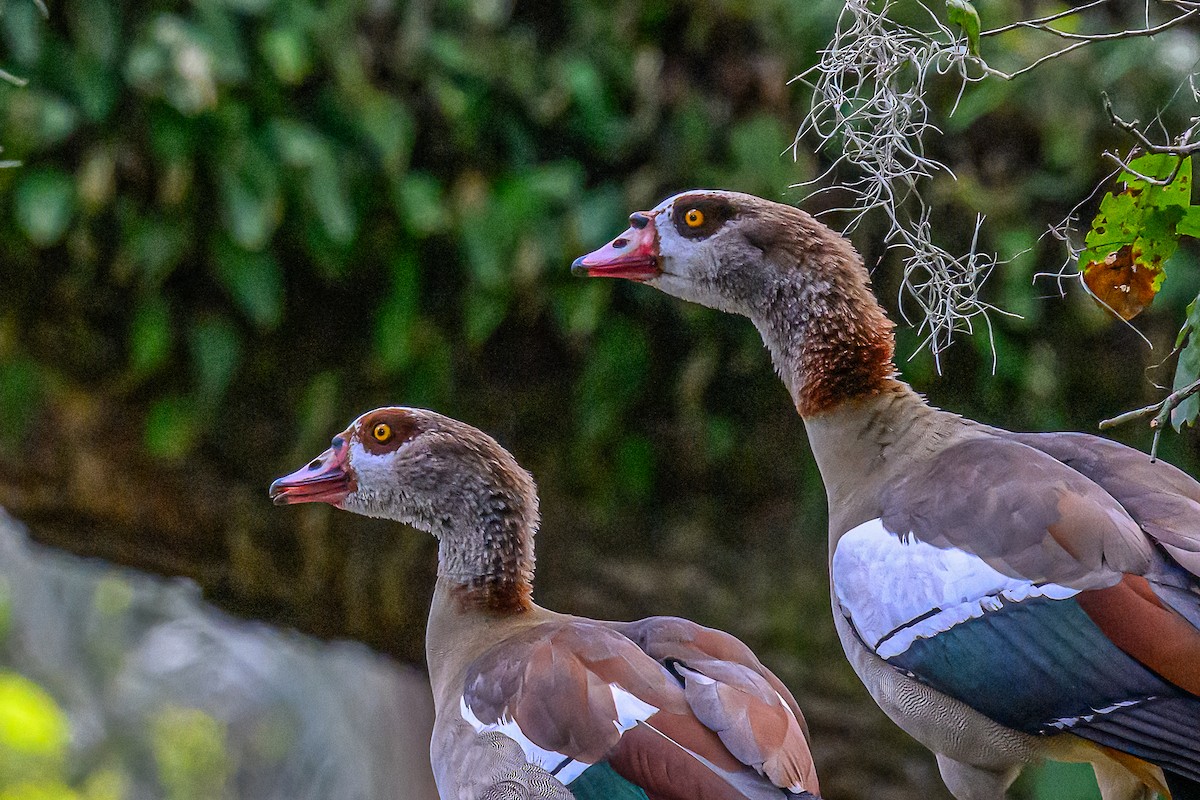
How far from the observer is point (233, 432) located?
2965 millimetres

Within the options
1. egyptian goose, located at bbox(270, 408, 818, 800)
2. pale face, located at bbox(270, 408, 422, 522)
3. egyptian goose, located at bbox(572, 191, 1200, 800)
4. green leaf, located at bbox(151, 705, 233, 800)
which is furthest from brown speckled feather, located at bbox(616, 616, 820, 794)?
green leaf, located at bbox(151, 705, 233, 800)

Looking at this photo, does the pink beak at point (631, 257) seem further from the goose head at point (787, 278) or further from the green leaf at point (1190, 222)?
the green leaf at point (1190, 222)

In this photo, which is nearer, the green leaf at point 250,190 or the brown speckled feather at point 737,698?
the brown speckled feather at point 737,698

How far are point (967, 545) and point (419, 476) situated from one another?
66 cm

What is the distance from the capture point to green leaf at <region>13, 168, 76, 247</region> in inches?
101

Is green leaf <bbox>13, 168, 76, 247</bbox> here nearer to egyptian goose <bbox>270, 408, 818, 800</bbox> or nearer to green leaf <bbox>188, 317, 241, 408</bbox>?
green leaf <bbox>188, 317, 241, 408</bbox>

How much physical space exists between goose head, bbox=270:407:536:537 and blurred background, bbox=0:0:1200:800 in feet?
3.11

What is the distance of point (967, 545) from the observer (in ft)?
4.68

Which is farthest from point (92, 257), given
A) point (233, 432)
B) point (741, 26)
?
point (741, 26)

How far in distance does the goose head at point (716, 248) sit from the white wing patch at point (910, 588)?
32 centimetres

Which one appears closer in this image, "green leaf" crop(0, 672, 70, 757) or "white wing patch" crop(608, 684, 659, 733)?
"white wing patch" crop(608, 684, 659, 733)

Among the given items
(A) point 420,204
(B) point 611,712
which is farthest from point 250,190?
(B) point 611,712

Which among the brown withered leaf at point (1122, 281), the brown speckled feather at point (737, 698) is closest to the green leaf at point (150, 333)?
the brown speckled feather at point (737, 698)

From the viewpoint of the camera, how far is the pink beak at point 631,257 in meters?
1.67
